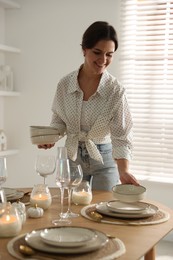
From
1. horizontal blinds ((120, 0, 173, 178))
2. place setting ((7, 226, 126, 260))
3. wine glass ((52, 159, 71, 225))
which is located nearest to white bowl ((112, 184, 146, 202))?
wine glass ((52, 159, 71, 225))

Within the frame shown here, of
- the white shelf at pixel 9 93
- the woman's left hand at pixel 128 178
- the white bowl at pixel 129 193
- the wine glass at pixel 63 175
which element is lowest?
the white bowl at pixel 129 193

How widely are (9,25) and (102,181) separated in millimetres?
2321

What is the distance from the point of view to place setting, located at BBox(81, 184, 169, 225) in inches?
69.3

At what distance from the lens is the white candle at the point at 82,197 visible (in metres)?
1.99

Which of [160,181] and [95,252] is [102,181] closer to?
[95,252]

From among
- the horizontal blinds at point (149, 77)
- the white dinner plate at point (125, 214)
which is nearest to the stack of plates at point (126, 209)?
the white dinner plate at point (125, 214)

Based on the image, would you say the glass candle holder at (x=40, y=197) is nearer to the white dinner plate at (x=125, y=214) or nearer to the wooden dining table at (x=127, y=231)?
the wooden dining table at (x=127, y=231)

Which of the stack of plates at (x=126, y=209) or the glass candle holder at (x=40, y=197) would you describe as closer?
the stack of plates at (x=126, y=209)

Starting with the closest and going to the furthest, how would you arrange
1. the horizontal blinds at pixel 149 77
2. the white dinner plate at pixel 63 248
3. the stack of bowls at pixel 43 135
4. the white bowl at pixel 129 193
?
1. the white dinner plate at pixel 63 248
2. the white bowl at pixel 129 193
3. the stack of bowls at pixel 43 135
4. the horizontal blinds at pixel 149 77

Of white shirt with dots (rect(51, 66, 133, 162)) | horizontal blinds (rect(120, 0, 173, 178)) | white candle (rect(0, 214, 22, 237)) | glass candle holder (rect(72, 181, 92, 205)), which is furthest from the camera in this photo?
horizontal blinds (rect(120, 0, 173, 178))

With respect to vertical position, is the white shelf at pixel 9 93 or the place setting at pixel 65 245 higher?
the white shelf at pixel 9 93

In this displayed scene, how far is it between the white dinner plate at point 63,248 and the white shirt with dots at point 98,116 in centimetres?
104

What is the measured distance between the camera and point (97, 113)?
2525mm

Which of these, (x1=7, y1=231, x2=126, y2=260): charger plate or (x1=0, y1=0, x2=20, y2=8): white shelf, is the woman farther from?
(x1=0, y1=0, x2=20, y2=8): white shelf
